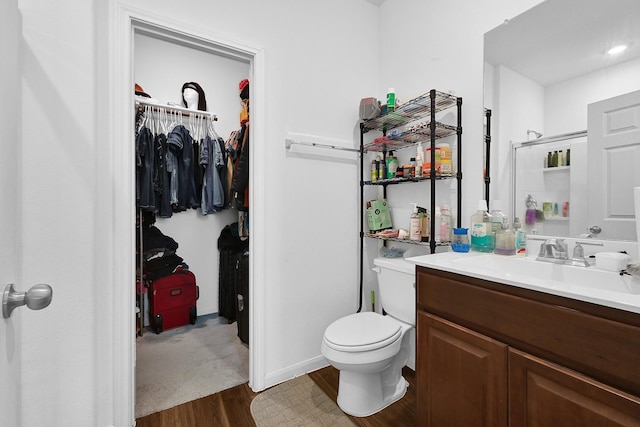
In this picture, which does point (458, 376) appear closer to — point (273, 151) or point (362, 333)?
point (362, 333)

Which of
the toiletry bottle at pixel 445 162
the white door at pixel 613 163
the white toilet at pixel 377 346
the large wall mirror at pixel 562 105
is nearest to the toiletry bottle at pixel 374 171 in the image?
the toiletry bottle at pixel 445 162

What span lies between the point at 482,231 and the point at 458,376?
69cm

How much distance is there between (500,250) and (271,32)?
5.76ft

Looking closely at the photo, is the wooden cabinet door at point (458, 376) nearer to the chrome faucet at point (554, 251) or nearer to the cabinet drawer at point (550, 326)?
the cabinet drawer at point (550, 326)

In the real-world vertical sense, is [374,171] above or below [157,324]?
above

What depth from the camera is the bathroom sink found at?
955mm

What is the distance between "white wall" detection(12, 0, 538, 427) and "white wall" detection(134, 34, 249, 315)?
3.97ft

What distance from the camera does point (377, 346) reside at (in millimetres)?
1416

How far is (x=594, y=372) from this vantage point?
2.49 ft

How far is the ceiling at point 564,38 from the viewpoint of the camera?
44.3 inches

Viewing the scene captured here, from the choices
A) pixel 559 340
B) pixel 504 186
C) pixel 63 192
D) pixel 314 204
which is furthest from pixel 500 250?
pixel 63 192

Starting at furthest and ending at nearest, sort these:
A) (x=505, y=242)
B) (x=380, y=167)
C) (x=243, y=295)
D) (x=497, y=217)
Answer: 1. (x=243, y=295)
2. (x=380, y=167)
3. (x=497, y=217)
4. (x=505, y=242)

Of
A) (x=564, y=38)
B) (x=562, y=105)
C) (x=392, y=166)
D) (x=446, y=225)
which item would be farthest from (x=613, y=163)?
(x=392, y=166)

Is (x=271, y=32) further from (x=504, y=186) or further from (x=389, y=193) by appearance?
(x=504, y=186)
